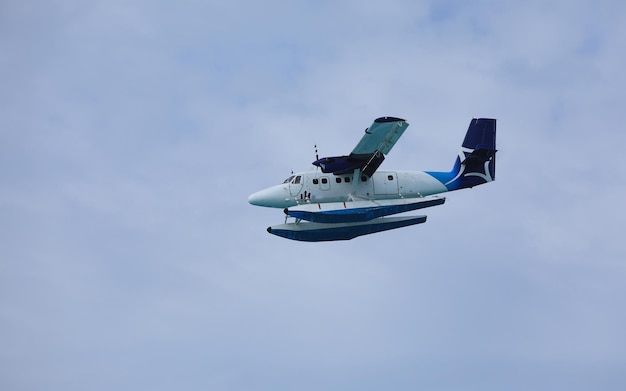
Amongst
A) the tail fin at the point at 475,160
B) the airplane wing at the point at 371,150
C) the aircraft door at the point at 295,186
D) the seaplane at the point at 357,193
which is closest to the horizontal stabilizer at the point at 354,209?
the seaplane at the point at 357,193

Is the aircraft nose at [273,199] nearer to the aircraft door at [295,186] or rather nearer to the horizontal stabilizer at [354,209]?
the aircraft door at [295,186]

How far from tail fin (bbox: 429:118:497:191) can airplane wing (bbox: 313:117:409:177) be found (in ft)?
13.3

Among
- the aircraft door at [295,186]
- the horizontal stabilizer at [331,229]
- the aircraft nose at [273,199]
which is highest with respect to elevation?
the aircraft door at [295,186]

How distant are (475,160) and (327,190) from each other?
803 cm

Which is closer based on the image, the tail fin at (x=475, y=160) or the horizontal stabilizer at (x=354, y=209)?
the horizontal stabilizer at (x=354, y=209)

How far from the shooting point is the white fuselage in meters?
44.5

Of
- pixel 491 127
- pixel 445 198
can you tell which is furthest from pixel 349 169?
pixel 491 127

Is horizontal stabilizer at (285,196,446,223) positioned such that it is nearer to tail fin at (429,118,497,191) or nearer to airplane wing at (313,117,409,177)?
airplane wing at (313,117,409,177)

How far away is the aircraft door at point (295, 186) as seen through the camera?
44.5 m

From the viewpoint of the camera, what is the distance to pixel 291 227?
4519 centimetres

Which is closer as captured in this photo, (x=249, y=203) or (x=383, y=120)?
(x=383, y=120)

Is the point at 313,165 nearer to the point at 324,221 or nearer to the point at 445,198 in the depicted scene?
the point at 324,221

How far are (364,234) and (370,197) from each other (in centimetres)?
204

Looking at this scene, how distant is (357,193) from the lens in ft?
147
